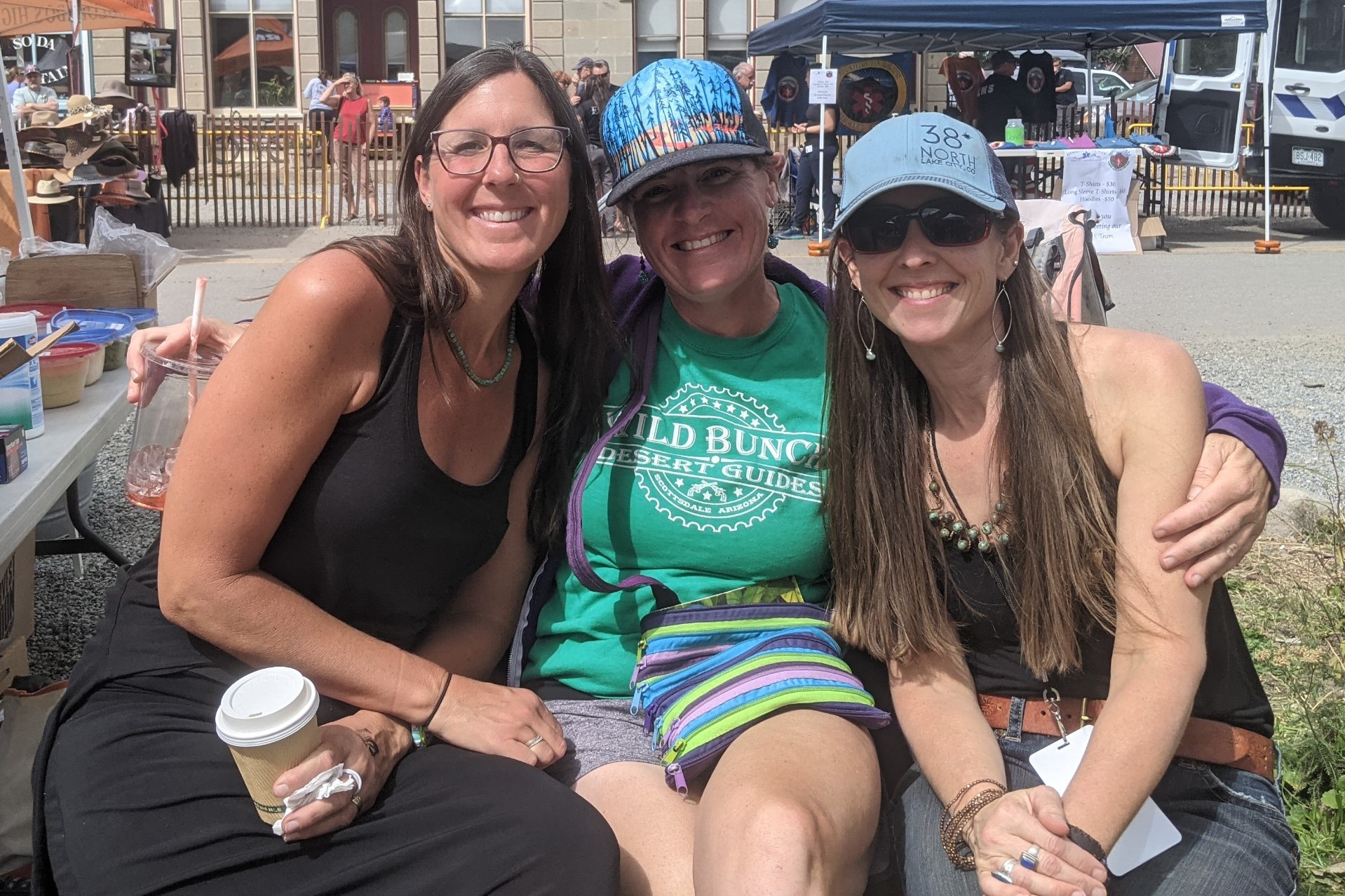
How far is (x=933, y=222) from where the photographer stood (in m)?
2.14

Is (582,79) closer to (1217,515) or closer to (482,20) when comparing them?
(482,20)

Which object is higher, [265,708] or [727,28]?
[727,28]

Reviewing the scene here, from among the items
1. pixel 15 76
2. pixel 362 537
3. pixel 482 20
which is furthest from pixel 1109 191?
pixel 15 76

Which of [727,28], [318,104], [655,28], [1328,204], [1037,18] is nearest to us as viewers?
[1037,18]

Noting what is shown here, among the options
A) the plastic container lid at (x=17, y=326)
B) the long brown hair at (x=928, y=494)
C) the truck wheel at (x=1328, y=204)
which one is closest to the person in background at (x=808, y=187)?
the truck wheel at (x=1328, y=204)

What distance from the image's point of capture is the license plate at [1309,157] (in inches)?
565

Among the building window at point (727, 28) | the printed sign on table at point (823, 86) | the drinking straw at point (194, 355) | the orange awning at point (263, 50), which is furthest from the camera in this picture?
the orange awning at point (263, 50)

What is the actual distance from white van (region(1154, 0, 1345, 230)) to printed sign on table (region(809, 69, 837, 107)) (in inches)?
211

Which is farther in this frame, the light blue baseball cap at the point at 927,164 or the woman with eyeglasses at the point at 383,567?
the light blue baseball cap at the point at 927,164

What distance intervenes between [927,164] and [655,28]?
24833mm

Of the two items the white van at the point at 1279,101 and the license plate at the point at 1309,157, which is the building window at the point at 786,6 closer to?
the white van at the point at 1279,101

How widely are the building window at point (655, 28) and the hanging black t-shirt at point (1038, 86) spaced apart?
1133cm

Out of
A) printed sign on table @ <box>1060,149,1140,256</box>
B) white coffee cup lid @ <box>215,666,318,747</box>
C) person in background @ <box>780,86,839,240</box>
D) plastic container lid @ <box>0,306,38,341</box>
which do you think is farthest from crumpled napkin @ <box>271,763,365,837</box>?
person in background @ <box>780,86,839,240</box>

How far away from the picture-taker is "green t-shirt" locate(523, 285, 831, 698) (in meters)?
2.37
